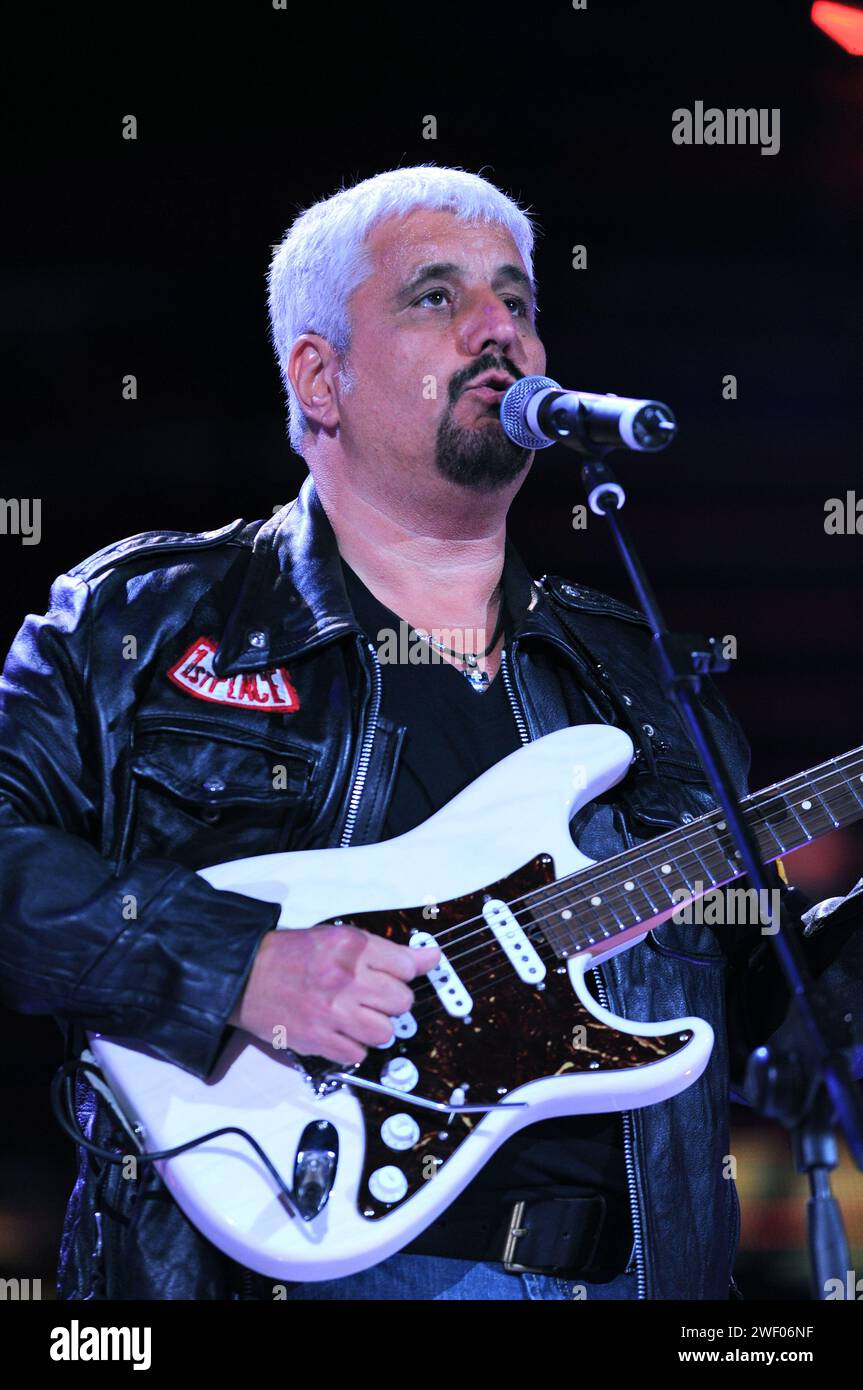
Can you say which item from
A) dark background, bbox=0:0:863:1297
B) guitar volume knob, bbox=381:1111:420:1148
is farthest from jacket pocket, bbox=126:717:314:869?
dark background, bbox=0:0:863:1297

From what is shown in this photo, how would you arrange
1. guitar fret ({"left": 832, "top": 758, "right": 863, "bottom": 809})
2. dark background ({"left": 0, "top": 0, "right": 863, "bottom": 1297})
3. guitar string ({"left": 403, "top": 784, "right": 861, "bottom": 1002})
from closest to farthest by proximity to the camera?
guitar string ({"left": 403, "top": 784, "right": 861, "bottom": 1002}) < guitar fret ({"left": 832, "top": 758, "right": 863, "bottom": 809}) < dark background ({"left": 0, "top": 0, "right": 863, "bottom": 1297})

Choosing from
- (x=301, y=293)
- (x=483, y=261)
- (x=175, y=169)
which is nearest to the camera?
(x=483, y=261)

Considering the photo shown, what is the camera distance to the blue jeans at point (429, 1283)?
216 cm

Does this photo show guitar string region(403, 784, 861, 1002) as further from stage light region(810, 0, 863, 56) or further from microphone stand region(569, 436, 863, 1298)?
stage light region(810, 0, 863, 56)

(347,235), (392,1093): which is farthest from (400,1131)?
(347,235)

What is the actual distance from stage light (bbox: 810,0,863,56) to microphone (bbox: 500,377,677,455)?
1801mm

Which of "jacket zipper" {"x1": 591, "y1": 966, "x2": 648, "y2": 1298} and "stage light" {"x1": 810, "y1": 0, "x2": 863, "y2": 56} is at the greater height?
"stage light" {"x1": 810, "y1": 0, "x2": 863, "y2": 56}

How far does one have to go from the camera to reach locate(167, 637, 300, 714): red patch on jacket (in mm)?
2449

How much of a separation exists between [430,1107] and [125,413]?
80.3 inches

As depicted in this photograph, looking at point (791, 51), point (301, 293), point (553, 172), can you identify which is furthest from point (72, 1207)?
point (791, 51)

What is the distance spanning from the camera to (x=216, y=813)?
7.77 feet

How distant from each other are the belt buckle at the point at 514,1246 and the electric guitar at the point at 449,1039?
7.2 inches

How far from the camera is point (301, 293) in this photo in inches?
118
